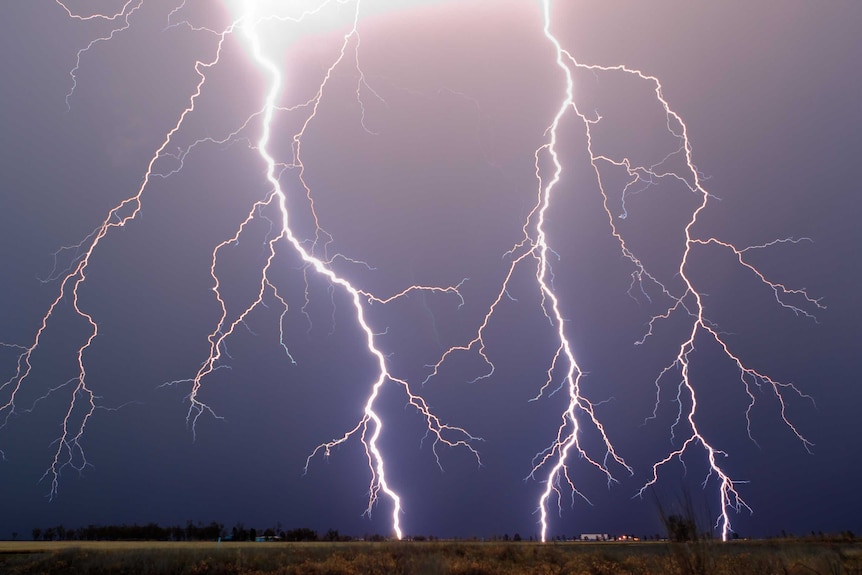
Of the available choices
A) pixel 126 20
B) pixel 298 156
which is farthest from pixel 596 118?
pixel 126 20

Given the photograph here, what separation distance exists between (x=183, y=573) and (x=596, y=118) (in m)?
18.6

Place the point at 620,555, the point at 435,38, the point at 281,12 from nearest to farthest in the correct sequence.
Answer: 1. the point at 620,555
2. the point at 281,12
3. the point at 435,38

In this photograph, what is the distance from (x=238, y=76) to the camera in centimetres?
1959

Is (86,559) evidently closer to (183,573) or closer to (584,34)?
(183,573)

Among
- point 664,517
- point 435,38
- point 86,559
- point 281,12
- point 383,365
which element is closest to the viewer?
point 664,517

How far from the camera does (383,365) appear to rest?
61.2 feet

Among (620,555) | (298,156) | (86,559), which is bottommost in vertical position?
(620,555)

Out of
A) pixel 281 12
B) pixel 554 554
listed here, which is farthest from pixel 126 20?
pixel 554 554

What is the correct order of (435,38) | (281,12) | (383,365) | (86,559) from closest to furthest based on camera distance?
(86,559)
(281,12)
(383,365)
(435,38)

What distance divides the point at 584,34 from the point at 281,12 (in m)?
10.0

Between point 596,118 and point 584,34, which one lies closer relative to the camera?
point 584,34

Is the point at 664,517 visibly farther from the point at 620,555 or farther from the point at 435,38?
the point at 435,38

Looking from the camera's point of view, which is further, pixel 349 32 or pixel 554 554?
pixel 349 32

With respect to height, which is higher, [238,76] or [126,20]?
[126,20]
